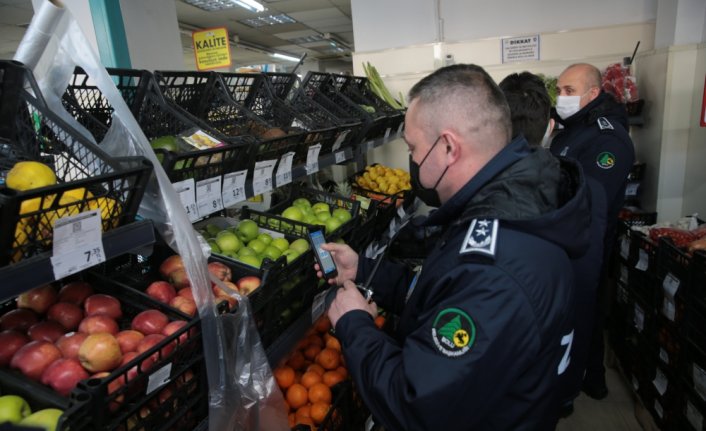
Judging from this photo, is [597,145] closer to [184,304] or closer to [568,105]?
[568,105]

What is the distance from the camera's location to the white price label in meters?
1.21

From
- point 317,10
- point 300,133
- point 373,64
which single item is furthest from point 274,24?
point 300,133

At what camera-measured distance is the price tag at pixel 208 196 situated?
1.30 meters

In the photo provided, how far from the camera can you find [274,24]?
11352 mm

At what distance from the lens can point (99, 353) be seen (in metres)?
0.95

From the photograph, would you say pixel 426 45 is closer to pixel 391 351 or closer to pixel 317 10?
pixel 391 351

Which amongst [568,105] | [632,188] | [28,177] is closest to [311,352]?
[28,177]

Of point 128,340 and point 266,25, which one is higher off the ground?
point 266,25

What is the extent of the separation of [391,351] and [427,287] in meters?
0.19

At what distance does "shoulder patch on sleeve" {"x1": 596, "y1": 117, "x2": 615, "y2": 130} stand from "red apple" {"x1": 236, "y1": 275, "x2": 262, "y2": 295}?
2.36 m

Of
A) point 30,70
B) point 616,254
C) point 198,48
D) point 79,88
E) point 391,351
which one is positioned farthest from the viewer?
point 198,48

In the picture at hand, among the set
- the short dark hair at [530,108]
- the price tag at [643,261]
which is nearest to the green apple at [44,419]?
the short dark hair at [530,108]

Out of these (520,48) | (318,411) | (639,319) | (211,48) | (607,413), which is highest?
(211,48)

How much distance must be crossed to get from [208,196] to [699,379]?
7.61ft
